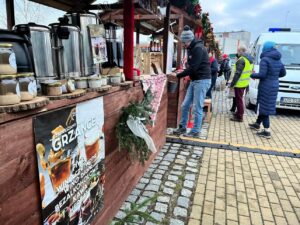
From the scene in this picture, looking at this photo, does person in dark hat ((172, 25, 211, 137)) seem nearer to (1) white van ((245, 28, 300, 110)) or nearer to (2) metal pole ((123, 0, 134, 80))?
(2) metal pole ((123, 0, 134, 80))

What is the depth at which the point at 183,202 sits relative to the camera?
2.95 m

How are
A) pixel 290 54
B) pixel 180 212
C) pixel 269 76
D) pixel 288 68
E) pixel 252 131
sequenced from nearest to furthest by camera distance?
pixel 180 212 < pixel 269 76 < pixel 252 131 < pixel 288 68 < pixel 290 54

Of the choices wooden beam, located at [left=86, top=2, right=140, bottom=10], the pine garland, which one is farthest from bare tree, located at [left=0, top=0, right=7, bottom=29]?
the pine garland

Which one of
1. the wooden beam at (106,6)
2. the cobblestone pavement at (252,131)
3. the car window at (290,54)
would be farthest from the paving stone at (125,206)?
the car window at (290,54)

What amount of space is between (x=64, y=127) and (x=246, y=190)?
107 inches

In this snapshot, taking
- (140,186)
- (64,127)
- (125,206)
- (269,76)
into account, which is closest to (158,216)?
(125,206)

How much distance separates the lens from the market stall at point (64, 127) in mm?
1213

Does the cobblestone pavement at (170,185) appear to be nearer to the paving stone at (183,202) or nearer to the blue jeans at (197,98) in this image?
the paving stone at (183,202)

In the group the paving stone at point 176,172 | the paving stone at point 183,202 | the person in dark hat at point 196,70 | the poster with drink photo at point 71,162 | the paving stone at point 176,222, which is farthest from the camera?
the person in dark hat at point 196,70

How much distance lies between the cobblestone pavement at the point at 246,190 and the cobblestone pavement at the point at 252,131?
2.48 ft

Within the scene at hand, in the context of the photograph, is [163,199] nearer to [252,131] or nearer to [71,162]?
[71,162]

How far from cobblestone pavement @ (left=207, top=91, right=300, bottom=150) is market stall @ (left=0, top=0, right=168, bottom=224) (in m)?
3.31

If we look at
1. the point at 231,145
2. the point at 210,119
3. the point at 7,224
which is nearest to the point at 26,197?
the point at 7,224

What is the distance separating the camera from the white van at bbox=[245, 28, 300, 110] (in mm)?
7742
